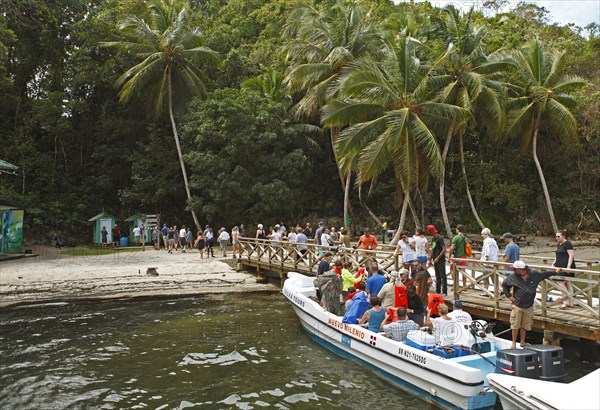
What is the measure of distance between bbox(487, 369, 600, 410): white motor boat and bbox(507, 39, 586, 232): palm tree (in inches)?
871

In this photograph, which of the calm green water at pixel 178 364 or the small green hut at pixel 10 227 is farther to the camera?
the small green hut at pixel 10 227

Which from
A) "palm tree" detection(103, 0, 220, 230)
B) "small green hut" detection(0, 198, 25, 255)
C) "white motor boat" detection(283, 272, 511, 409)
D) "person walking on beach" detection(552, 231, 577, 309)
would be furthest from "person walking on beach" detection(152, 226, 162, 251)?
"person walking on beach" detection(552, 231, 577, 309)

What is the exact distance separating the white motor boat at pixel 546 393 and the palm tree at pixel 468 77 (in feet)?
53.5

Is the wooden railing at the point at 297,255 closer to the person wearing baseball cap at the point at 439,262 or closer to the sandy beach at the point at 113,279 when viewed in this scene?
the sandy beach at the point at 113,279

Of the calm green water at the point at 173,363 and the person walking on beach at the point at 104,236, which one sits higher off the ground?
the person walking on beach at the point at 104,236

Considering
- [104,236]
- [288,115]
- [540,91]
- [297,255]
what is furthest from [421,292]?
[104,236]

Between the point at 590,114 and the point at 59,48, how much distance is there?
116ft

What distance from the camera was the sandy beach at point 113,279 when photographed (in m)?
17.1

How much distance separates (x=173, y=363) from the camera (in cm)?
1044

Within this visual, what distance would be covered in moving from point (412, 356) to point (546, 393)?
8.31ft

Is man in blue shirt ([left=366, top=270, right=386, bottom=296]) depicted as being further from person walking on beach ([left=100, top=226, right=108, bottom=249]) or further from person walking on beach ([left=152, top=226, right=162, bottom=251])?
person walking on beach ([left=100, top=226, right=108, bottom=249])

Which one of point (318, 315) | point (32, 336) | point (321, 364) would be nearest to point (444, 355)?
point (321, 364)

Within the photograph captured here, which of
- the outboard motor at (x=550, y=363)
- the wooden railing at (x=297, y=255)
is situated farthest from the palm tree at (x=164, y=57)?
the outboard motor at (x=550, y=363)

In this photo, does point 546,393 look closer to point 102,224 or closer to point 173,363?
point 173,363
